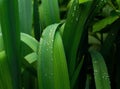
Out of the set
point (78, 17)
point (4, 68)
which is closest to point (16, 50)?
point (4, 68)

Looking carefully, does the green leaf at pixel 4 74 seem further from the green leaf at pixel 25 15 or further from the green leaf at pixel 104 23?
the green leaf at pixel 104 23

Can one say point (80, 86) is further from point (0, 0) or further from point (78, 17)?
point (0, 0)

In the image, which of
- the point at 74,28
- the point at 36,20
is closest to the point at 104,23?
the point at 74,28

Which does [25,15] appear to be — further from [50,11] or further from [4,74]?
[4,74]

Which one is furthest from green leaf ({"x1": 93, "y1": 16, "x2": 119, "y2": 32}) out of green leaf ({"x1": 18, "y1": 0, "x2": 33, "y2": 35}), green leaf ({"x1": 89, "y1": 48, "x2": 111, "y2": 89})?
green leaf ({"x1": 18, "y1": 0, "x2": 33, "y2": 35})

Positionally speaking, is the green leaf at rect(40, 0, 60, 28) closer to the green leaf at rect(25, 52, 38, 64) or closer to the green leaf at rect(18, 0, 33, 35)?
the green leaf at rect(18, 0, 33, 35)

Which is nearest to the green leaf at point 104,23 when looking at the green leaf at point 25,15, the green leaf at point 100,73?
the green leaf at point 100,73

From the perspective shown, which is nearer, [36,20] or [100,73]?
[100,73]
